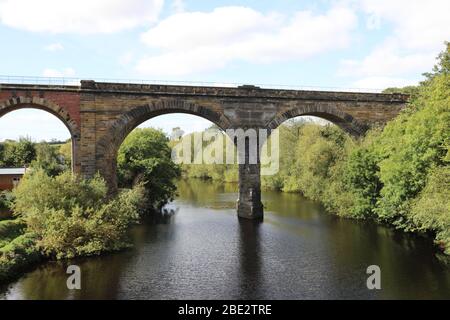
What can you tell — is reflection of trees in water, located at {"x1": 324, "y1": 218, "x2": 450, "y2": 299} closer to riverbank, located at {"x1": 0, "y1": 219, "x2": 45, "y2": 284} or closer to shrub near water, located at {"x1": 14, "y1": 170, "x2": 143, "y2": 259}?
shrub near water, located at {"x1": 14, "y1": 170, "x2": 143, "y2": 259}

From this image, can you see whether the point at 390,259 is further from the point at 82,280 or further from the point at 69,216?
the point at 69,216

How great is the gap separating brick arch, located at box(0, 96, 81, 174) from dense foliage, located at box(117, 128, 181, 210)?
207 inches

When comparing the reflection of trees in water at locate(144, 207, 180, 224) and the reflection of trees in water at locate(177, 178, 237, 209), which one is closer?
the reflection of trees in water at locate(144, 207, 180, 224)

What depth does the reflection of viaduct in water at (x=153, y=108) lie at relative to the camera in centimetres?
2592

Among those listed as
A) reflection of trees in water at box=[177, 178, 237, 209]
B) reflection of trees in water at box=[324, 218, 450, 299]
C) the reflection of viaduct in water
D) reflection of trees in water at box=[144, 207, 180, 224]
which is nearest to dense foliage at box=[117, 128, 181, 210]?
reflection of trees in water at box=[144, 207, 180, 224]

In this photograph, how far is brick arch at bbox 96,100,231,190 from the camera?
1050 inches

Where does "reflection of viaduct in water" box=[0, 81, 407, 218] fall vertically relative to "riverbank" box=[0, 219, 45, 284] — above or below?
above

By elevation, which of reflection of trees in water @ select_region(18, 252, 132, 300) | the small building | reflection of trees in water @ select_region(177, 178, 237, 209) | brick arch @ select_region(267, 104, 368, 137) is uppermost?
brick arch @ select_region(267, 104, 368, 137)

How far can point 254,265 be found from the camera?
18.0m

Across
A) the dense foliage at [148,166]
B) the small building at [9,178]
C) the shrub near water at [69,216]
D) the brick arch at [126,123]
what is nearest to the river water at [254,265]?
the shrub near water at [69,216]

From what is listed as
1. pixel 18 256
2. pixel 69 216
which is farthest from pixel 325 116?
pixel 18 256

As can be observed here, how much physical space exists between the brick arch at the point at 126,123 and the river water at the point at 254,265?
4.55 metres

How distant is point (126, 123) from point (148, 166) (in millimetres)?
5707

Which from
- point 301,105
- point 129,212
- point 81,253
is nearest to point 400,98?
point 301,105
